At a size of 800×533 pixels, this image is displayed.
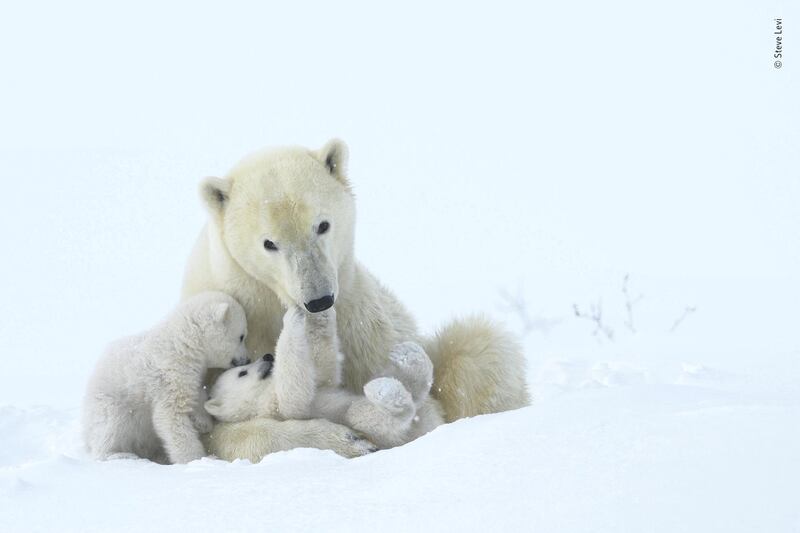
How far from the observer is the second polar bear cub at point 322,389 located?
12.4 feet

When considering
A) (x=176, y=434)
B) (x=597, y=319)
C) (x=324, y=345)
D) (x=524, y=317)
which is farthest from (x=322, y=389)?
(x=524, y=317)

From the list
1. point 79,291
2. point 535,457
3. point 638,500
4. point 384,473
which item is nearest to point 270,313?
point 384,473

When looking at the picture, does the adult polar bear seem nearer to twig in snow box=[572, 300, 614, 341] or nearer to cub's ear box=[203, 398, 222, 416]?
cub's ear box=[203, 398, 222, 416]

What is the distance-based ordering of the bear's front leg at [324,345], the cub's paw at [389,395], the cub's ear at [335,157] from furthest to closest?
the cub's ear at [335,157] → the bear's front leg at [324,345] → the cub's paw at [389,395]

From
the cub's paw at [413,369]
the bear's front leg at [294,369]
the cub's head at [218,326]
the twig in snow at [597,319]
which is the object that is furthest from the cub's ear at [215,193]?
the twig in snow at [597,319]

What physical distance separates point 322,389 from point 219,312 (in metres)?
0.54

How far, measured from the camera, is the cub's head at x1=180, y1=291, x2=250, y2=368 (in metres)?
4.02

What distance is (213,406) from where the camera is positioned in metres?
4.04

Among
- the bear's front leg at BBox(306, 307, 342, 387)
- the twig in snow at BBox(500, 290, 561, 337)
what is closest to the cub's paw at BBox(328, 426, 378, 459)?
the bear's front leg at BBox(306, 307, 342, 387)

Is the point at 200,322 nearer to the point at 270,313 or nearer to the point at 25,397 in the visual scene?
the point at 270,313

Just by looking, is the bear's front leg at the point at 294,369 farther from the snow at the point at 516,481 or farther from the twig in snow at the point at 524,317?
the twig in snow at the point at 524,317

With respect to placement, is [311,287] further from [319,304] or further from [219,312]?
[219,312]

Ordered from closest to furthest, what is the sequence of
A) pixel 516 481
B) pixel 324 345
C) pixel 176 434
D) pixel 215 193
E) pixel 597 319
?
pixel 516 481, pixel 176 434, pixel 324 345, pixel 215 193, pixel 597 319

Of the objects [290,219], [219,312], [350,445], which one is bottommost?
[350,445]
